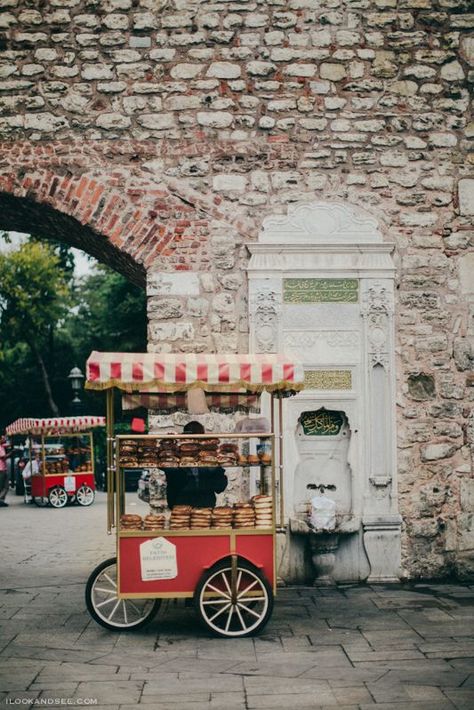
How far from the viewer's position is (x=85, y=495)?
793 inches

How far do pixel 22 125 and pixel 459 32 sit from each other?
4.46 meters

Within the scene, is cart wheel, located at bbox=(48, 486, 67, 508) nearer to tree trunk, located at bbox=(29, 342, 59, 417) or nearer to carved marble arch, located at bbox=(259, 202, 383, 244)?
tree trunk, located at bbox=(29, 342, 59, 417)

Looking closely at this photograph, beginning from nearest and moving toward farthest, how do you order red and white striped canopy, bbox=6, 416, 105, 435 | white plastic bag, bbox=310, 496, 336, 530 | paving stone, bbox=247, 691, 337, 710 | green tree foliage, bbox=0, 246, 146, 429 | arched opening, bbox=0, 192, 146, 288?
paving stone, bbox=247, 691, 337, 710 < white plastic bag, bbox=310, 496, 336, 530 < arched opening, bbox=0, 192, 146, 288 < red and white striped canopy, bbox=6, 416, 105, 435 < green tree foliage, bbox=0, 246, 146, 429

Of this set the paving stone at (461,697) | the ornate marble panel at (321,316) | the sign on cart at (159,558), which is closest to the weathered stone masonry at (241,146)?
the ornate marble panel at (321,316)

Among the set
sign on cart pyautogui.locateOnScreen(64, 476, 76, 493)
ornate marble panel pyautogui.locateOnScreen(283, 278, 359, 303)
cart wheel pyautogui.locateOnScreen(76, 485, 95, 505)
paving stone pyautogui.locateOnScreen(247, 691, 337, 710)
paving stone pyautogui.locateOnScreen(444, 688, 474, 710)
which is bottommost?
cart wheel pyautogui.locateOnScreen(76, 485, 95, 505)

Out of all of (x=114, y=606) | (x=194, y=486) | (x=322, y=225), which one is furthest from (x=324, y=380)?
(x=114, y=606)

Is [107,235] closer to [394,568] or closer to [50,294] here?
[394,568]

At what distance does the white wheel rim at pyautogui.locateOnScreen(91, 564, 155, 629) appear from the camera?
670 cm

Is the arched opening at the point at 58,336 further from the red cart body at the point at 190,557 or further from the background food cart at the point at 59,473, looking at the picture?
the red cart body at the point at 190,557

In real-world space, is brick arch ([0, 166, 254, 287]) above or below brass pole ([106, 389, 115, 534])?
above

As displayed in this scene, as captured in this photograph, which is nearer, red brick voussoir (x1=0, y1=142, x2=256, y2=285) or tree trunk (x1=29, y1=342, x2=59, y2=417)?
red brick voussoir (x1=0, y1=142, x2=256, y2=285)

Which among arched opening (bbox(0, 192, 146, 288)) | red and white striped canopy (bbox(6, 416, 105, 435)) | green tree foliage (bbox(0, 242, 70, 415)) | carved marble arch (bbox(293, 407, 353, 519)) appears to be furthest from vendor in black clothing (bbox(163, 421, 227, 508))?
green tree foliage (bbox(0, 242, 70, 415))

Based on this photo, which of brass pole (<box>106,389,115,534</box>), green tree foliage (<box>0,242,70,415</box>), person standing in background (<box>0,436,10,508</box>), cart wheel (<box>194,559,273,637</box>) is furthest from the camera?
green tree foliage (<box>0,242,70,415</box>)

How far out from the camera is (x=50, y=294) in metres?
30.6
